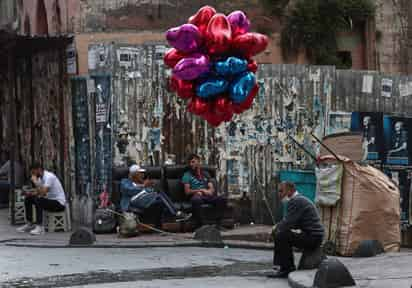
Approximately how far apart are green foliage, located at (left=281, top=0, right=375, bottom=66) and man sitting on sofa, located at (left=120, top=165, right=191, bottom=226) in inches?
272

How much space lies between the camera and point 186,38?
12.5 meters

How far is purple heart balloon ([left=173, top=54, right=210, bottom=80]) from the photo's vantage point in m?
12.5

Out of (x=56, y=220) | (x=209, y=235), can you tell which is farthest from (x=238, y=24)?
(x=56, y=220)

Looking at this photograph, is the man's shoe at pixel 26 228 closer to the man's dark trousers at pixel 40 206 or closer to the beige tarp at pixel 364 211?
the man's dark trousers at pixel 40 206

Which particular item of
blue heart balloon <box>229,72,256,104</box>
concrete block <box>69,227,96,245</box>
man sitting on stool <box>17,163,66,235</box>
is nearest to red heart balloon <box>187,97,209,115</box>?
blue heart balloon <box>229,72,256,104</box>

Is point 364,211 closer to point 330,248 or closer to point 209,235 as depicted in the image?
point 330,248

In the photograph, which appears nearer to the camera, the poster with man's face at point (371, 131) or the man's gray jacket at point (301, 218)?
the man's gray jacket at point (301, 218)

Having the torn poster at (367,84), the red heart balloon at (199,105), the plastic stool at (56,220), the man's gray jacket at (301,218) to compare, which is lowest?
the plastic stool at (56,220)

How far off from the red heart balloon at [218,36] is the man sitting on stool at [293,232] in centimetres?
213

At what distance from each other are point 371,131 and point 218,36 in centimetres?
574

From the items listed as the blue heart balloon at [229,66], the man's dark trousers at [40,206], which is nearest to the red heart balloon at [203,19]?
the blue heart balloon at [229,66]

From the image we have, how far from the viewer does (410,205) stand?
16.8 meters

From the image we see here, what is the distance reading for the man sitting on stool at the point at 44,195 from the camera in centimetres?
1638

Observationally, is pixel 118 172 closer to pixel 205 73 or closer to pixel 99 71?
pixel 99 71
